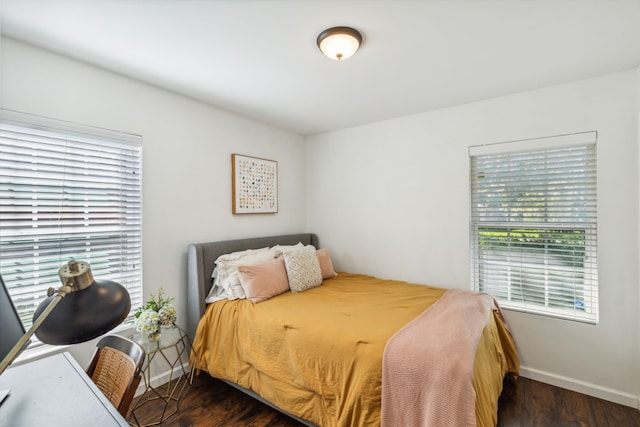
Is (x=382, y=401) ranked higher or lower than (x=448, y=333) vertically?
lower

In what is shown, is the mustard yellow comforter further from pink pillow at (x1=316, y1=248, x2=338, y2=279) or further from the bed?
pink pillow at (x1=316, y1=248, x2=338, y2=279)

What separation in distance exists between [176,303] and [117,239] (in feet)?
2.40

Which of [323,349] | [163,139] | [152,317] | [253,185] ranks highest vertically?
[163,139]

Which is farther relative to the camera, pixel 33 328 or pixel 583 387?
pixel 583 387

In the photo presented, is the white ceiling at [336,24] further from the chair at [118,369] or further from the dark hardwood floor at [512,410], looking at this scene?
the dark hardwood floor at [512,410]

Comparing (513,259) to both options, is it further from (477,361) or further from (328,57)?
(328,57)

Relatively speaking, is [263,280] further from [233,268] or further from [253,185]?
[253,185]

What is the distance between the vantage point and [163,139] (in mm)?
2482

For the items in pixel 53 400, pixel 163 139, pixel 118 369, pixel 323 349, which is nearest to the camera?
pixel 53 400

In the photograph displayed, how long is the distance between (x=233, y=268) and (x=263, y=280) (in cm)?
28

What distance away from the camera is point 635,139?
215cm

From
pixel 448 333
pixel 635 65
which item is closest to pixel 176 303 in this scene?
pixel 448 333

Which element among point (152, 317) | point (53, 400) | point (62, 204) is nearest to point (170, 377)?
point (152, 317)

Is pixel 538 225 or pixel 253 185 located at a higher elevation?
pixel 253 185
